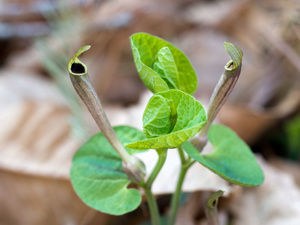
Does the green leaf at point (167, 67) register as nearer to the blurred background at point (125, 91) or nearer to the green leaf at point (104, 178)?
the green leaf at point (104, 178)

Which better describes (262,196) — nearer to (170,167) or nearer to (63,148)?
(170,167)

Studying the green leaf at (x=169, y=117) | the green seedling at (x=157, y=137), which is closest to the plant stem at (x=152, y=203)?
the green seedling at (x=157, y=137)

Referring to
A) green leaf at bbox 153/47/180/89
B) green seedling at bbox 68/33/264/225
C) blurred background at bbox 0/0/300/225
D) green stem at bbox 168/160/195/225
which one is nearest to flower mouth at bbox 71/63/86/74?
green seedling at bbox 68/33/264/225

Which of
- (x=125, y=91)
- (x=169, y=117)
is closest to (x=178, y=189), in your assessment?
(x=169, y=117)

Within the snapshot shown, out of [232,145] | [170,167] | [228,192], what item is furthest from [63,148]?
[232,145]

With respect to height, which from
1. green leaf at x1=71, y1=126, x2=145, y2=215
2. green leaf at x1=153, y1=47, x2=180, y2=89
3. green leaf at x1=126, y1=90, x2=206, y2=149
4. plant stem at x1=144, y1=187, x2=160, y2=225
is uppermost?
green leaf at x1=153, y1=47, x2=180, y2=89

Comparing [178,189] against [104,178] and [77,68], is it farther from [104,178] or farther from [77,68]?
[77,68]

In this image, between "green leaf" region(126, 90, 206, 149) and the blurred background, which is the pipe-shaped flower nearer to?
"green leaf" region(126, 90, 206, 149)
